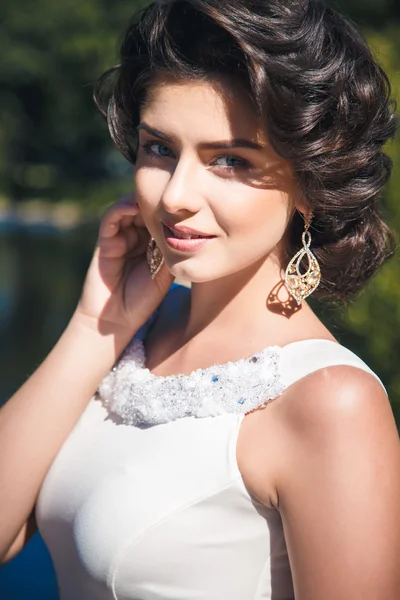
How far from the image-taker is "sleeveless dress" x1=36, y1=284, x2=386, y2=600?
1579mm

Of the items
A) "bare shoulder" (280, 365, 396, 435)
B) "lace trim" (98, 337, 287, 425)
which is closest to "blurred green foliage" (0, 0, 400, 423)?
"lace trim" (98, 337, 287, 425)

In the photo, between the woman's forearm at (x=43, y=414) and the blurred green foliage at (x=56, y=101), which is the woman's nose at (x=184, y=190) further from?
the blurred green foliage at (x=56, y=101)

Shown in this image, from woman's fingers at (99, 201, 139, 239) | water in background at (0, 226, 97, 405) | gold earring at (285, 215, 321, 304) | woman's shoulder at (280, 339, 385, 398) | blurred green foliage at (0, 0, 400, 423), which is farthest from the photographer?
blurred green foliage at (0, 0, 400, 423)

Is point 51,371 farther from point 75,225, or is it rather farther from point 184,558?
point 75,225

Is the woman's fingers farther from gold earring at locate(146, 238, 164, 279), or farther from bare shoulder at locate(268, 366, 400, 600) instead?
bare shoulder at locate(268, 366, 400, 600)

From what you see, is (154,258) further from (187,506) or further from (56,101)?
(56,101)

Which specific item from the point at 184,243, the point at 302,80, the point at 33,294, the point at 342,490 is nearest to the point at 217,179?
the point at 184,243

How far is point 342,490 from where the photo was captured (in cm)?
141

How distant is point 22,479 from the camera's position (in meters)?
1.83

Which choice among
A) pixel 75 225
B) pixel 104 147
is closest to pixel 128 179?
pixel 104 147

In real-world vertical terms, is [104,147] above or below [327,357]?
below

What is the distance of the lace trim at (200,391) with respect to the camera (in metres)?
1.62

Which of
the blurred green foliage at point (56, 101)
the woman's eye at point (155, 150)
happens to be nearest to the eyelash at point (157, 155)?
the woman's eye at point (155, 150)

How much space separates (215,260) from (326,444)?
18.1 inches
